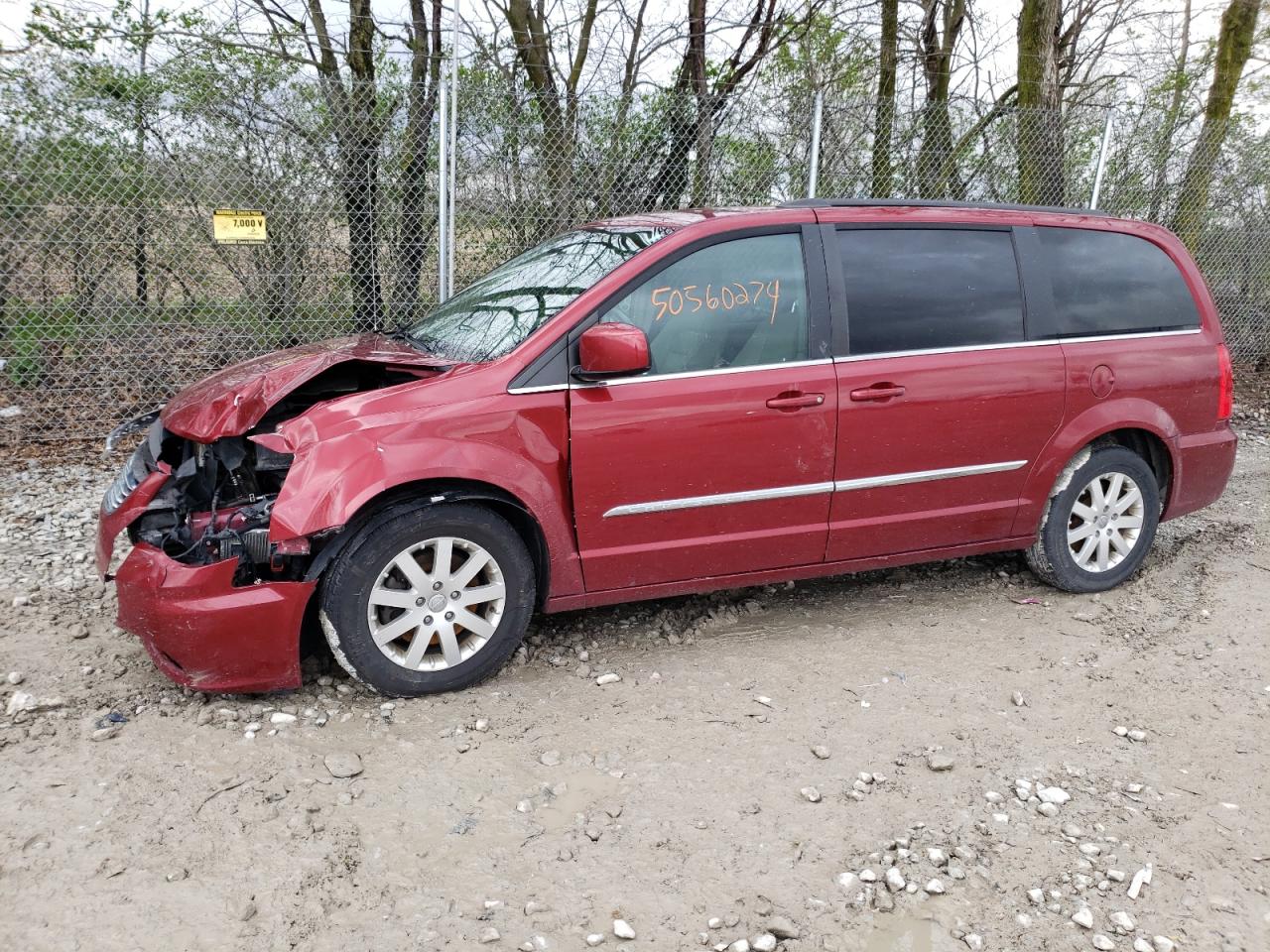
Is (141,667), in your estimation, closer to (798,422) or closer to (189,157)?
(798,422)

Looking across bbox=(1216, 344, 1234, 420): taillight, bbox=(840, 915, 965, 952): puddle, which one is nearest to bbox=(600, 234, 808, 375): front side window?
bbox=(840, 915, 965, 952): puddle

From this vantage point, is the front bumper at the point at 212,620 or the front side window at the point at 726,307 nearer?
the front bumper at the point at 212,620

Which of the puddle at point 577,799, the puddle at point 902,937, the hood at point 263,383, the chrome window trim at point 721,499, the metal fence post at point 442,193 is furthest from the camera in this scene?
the metal fence post at point 442,193

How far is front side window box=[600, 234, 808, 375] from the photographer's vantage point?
12.3 feet

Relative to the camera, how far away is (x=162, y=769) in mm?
3109

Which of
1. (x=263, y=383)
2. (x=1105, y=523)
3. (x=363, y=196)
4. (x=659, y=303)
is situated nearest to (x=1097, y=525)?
(x=1105, y=523)

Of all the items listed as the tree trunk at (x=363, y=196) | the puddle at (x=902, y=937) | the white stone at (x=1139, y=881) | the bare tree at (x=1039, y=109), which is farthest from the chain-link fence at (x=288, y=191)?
the white stone at (x=1139, y=881)

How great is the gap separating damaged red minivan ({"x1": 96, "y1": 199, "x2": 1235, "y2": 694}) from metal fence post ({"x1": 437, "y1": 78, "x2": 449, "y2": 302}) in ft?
7.48

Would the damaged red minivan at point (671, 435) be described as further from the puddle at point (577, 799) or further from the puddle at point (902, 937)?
the puddle at point (902, 937)

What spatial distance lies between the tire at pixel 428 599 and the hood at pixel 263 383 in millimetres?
638

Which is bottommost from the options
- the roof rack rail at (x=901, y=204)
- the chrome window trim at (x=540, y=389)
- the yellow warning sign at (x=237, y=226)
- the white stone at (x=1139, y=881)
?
the white stone at (x=1139, y=881)

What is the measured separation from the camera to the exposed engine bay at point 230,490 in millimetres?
3395

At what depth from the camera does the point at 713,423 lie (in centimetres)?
375

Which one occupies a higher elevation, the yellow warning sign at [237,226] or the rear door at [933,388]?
the yellow warning sign at [237,226]
